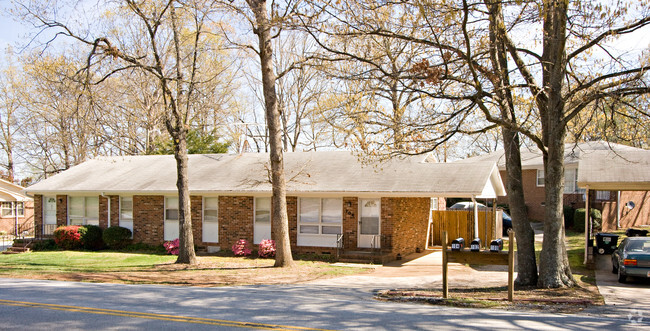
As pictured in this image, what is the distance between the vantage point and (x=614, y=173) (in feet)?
60.1

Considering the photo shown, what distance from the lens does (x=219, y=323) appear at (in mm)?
8328

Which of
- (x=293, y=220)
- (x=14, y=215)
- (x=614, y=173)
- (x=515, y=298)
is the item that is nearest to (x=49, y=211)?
(x=14, y=215)

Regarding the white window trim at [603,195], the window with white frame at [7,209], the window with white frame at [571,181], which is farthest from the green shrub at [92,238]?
the white window trim at [603,195]

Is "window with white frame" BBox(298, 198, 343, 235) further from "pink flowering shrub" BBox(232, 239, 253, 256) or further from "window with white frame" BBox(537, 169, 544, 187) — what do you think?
"window with white frame" BBox(537, 169, 544, 187)

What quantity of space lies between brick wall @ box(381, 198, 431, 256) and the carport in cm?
656

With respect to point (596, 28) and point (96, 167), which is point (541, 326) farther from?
point (96, 167)

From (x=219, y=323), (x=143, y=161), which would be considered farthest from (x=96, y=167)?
(x=219, y=323)

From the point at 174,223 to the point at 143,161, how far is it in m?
6.33

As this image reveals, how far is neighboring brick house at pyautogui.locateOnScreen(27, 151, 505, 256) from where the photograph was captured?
21188 mm

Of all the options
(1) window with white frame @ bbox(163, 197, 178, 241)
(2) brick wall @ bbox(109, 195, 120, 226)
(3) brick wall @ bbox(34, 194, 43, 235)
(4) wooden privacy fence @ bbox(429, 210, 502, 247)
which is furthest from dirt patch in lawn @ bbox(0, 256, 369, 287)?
(3) brick wall @ bbox(34, 194, 43, 235)

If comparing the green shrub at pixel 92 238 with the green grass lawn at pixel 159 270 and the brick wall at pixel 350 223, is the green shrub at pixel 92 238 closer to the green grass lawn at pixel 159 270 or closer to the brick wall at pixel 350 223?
the green grass lawn at pixel 159 270

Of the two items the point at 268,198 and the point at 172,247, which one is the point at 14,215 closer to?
the point at 172,247

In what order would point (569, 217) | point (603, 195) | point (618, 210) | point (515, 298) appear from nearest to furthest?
point (515, 298), point (569, 217), point (618, 210), point (603, 195)

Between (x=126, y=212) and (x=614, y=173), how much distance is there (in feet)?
67.5
